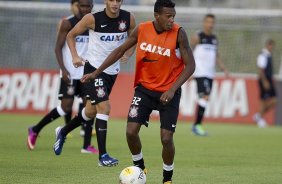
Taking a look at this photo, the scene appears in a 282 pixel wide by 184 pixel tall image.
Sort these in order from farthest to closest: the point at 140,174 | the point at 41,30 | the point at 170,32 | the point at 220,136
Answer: the point at 41,30 < the point at 220,136 < the point at 170,32 < the point at 140,174

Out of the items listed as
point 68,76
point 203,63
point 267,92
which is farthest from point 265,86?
point 68,76

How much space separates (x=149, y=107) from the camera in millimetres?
9867

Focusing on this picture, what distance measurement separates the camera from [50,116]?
14477 mm

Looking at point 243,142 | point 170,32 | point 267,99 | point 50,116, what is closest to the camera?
point 170,32

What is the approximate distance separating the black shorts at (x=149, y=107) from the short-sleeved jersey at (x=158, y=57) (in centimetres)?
9

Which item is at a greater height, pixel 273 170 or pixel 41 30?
pixel 273 170

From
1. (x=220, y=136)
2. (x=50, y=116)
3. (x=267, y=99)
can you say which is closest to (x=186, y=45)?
(x=50, y=116)

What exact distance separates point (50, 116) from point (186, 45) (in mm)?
5412

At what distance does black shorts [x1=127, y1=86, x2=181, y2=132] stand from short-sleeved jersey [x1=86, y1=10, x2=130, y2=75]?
2.15 meters

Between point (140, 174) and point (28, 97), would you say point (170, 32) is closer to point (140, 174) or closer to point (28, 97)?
point (140, 174)

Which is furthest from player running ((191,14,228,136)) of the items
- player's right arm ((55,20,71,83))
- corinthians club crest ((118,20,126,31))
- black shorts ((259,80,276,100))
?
corinthians club crest ((118,20,126,31))

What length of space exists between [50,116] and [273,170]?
15.5 feet

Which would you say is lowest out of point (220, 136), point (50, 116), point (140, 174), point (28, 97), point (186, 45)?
point (28, 97)

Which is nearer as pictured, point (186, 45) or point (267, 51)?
point (186, 45)
